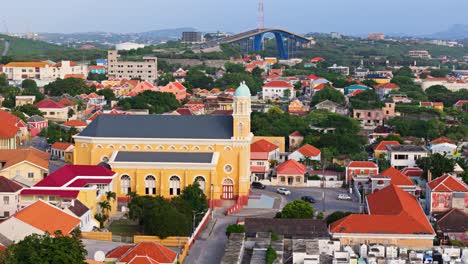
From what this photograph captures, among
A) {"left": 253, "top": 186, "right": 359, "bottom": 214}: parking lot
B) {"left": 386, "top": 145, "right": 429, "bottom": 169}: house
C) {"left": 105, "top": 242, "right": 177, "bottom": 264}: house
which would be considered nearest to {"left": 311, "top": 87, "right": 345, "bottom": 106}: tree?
{"left": 386, "top": 145, "right": 429, "bottom": 169}: house

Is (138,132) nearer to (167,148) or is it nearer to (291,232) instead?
(167,148)

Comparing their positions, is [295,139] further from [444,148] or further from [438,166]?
[438,166]

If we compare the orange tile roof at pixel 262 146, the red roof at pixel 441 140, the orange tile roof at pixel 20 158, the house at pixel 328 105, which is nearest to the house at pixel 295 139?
the orange tile roof at pixel 262 146

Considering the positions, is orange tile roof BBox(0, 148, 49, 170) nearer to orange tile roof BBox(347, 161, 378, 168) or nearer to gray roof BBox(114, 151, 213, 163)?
gray roof BBox(114, 151, 213, 163)

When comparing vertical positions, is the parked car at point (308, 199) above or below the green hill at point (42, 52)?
below

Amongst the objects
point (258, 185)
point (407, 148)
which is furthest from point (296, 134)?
point (258, 185)

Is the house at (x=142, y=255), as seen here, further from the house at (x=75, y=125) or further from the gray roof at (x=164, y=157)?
the house at (x=75, y=125)
